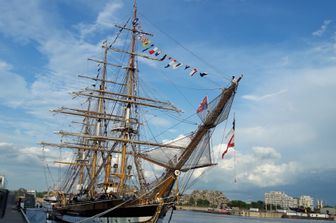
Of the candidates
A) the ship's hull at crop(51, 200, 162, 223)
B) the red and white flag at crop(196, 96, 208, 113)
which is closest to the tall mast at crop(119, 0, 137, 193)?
the ship's hull at crop(51, 200, 162, 223)

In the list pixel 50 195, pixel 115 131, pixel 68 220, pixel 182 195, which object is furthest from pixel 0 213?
pixel 50 195

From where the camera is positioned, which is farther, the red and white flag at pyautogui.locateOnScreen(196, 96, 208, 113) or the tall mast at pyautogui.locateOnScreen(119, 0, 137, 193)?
the tall mast at pyautogui.locateOnScreen(119, 0, 137, 193)

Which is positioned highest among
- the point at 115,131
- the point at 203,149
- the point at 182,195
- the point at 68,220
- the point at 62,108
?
the point at 62,108

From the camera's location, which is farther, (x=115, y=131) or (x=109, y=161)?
(x=109, y=161)

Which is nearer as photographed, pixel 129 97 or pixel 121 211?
→ pixel 121 211

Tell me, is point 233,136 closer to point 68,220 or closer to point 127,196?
point 127,196

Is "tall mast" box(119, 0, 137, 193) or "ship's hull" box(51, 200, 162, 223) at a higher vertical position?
"tall mast" box(119, 0, 137, 193)

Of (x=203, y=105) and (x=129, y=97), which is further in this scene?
(x=129, y=97)

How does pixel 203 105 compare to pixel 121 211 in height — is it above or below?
above

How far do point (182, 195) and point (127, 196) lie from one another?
4860mm

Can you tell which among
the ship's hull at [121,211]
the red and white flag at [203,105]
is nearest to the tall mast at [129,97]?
the ship's hull at [121,211]

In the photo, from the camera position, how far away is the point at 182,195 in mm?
31203

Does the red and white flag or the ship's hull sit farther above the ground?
the red and white flag

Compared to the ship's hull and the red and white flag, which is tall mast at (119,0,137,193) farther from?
the red and white flag
